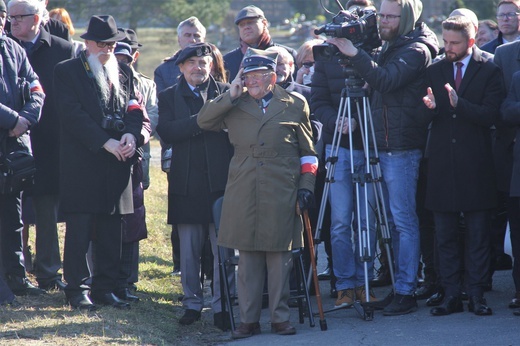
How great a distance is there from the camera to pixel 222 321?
7672mm

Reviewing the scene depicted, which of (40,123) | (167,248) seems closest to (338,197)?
(40,123)

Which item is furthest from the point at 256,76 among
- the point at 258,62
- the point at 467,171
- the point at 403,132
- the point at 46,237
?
the point at 46,237

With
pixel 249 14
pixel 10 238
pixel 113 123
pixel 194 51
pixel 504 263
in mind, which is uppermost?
pixel 249 14

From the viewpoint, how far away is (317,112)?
27.0 feet

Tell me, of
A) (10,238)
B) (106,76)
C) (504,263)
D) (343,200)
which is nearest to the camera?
(106,76)

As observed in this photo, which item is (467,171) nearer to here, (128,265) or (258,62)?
(258,62)

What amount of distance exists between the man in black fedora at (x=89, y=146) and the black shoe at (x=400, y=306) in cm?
225

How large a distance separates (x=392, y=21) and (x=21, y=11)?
328 centimetres

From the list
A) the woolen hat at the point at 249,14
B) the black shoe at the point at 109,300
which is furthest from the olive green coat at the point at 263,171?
the woolen hat at the point at 249,14

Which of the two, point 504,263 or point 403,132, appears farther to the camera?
point 504,263

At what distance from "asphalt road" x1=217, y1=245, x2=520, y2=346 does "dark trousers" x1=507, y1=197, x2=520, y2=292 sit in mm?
310

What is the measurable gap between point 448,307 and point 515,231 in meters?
0.90

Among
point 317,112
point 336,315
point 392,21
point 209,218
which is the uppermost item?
point 392,21

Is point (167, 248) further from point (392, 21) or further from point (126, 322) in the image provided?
point (392, 21)
